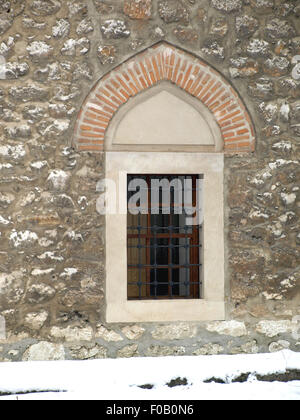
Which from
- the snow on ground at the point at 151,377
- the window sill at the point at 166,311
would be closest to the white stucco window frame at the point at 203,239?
the window sill at the point at 166,311

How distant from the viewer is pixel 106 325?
194 inches

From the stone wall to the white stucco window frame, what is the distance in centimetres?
9

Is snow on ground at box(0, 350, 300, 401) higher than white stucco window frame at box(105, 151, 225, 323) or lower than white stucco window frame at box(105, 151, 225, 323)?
lower

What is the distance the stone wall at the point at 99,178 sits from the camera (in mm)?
4848

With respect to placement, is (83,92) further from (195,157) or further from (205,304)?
(205,304)

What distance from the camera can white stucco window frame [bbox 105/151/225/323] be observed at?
4.96 metres

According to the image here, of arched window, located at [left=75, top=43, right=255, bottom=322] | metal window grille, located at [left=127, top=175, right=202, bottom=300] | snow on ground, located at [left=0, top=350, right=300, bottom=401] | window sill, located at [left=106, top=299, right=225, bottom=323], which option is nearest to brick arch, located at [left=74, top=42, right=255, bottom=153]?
arched window, located at [left=75, top=43, right=255, bottom=322]

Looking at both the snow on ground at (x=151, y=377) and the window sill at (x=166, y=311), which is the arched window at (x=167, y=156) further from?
the snow on ground at (x=151, y=377)

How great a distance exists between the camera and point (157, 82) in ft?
16.5

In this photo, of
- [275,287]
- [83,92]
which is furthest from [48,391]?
[83,92]

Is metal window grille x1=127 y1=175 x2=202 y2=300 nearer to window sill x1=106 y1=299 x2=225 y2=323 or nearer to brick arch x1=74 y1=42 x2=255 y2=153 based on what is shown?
window sill x1=106 y1=299 x2=225 y2=323

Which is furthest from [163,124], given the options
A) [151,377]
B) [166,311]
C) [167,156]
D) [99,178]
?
[151,377]

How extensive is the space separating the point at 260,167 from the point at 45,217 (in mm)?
2109

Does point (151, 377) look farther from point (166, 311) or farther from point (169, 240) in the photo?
point (169, 240)
